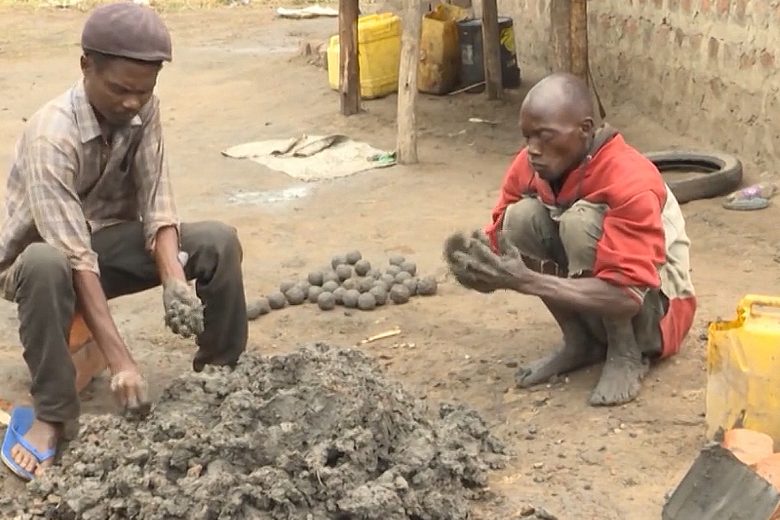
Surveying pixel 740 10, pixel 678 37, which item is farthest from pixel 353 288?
pixel 678 37

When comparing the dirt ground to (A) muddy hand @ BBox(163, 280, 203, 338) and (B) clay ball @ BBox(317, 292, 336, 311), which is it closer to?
(B) clay ball @ BBox(317, 292, 336, 311)

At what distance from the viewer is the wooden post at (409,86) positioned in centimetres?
750

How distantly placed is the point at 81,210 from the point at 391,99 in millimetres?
6237

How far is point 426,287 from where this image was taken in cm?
501

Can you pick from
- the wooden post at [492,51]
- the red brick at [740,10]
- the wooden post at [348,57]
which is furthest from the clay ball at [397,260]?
the wooden post at [492,51]

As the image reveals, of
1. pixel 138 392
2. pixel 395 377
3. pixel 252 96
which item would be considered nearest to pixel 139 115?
pixel 138 392

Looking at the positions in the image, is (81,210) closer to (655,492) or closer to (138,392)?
(138,392)

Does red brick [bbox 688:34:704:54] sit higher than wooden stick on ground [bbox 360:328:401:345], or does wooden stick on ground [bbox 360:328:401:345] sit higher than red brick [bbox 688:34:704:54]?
red brick [bbox 688:34:704:54]

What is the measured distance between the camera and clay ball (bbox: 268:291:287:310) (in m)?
4.98

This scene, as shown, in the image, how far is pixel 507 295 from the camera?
492cm

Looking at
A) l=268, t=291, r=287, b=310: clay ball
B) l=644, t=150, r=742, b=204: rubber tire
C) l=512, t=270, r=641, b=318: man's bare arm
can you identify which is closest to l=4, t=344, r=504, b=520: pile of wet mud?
l=512, t=270, r=641, b=318: man's bare arm

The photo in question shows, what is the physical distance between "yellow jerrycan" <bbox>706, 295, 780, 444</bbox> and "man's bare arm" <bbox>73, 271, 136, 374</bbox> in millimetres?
1705

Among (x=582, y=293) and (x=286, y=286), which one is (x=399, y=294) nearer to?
(x=286, y=286)

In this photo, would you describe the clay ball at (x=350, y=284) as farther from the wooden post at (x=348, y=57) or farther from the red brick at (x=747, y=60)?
the wooden post at (x=348, y=57)
